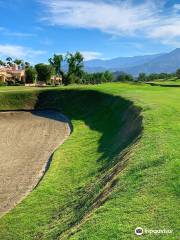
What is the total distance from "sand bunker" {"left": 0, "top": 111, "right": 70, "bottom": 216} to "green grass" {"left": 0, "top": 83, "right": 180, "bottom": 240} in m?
1.07

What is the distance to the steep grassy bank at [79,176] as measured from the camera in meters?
15.9

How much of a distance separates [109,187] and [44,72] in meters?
107

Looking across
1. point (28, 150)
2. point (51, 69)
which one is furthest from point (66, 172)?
point (51, 69)

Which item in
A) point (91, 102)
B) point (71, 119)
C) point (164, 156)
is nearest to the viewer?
point (164, 156)

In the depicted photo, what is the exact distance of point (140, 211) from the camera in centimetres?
1161

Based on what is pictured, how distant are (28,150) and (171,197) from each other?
21272mm

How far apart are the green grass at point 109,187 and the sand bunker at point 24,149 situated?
1.07 m

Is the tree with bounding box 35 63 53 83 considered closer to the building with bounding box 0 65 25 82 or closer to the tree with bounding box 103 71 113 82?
the building with bounding box 0 65 25 82

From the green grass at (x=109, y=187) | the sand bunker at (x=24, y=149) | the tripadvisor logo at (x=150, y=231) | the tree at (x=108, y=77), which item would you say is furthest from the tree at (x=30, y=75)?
the tripadvisor logo at (x=150, y=231)

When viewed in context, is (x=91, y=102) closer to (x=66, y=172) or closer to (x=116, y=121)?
(x=116, y=121)

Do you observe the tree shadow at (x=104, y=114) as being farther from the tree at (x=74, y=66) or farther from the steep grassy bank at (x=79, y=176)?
the tree at (x=74, y=66)

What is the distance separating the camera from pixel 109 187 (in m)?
15.4

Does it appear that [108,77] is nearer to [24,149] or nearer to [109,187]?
[24,149]

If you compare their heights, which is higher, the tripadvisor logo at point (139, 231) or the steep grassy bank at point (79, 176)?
the tripadvisor logo at point (139, 231)
